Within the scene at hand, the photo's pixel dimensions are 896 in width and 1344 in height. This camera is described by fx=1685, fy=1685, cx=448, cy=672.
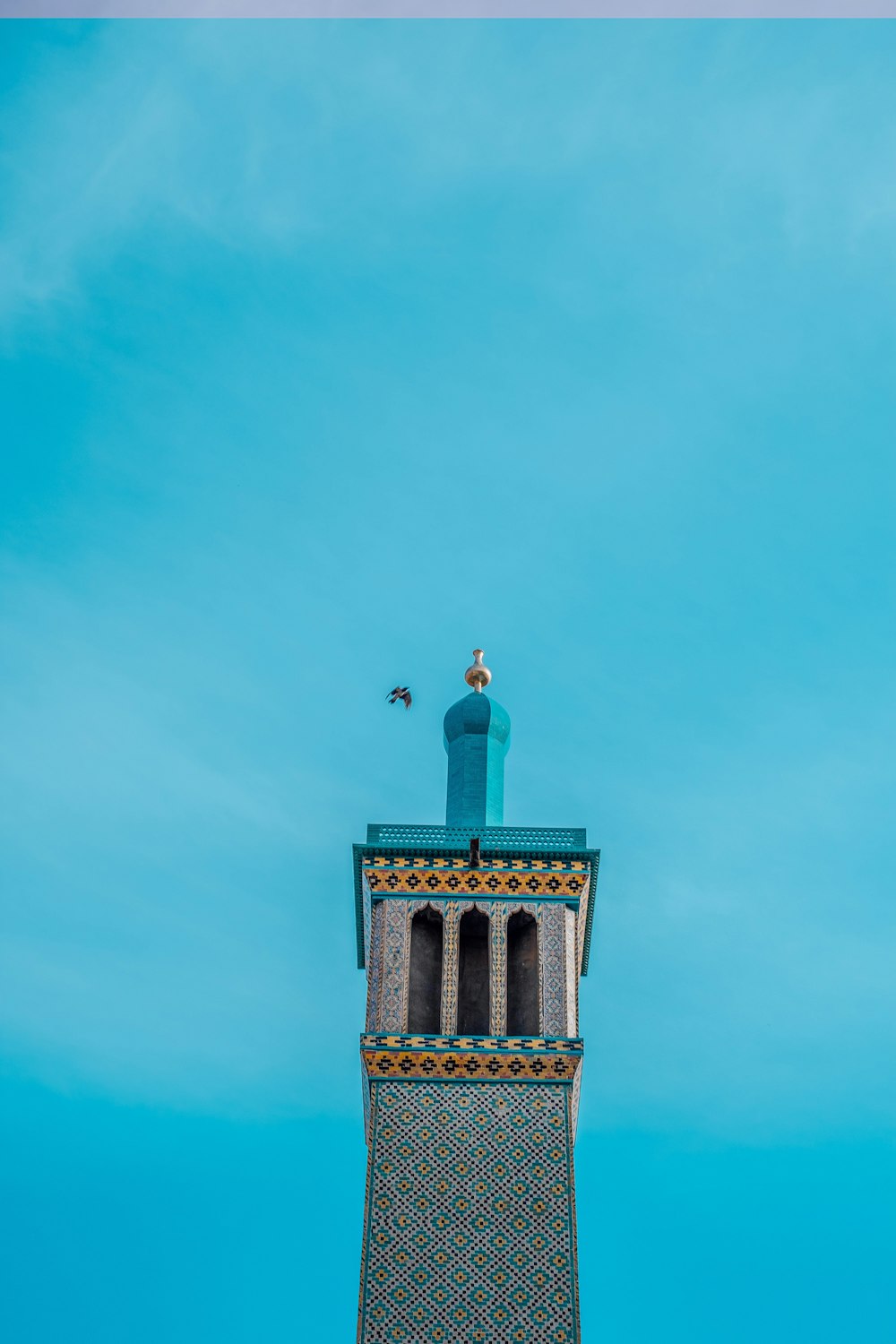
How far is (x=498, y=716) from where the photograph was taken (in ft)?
86.5

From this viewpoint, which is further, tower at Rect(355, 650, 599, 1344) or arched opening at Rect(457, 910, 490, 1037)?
arched opening at Rect(457, 910, 490, 1037)

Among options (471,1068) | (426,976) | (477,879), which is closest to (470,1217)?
(471,1068)

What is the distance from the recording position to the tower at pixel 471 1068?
1948cm

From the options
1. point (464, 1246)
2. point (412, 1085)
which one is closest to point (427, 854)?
point (412, 1085)

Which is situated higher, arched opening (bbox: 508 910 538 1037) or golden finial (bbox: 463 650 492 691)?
golden finial (bbox: 463 650 492 691)

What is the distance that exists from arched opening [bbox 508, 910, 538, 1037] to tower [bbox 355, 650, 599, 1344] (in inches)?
1.1

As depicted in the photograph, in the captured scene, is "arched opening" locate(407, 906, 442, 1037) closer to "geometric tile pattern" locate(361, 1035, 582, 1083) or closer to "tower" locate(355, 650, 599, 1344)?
"tower" locate(355, 650, 599, 1344)

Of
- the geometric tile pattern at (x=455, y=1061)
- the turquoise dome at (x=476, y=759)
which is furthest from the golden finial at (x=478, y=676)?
the geometric tile pattern at (x=455, y=1061)

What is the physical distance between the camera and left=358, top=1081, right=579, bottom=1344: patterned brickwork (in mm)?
19234

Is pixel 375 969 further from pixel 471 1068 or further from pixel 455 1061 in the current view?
pixel 471 1068

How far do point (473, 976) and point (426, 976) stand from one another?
69 cm

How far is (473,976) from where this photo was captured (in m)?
23.1

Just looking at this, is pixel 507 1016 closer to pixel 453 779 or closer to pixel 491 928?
pixel 491 928

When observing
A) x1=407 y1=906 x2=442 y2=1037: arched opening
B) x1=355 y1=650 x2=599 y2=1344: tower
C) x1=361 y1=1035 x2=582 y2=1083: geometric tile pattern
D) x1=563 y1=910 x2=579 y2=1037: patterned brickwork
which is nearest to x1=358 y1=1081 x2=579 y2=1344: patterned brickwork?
x1=355 y1=650 x2=599 y2=1344: tower
